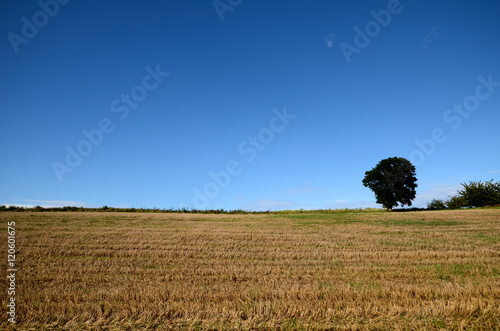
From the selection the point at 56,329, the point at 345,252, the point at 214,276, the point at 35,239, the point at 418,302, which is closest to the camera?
the point at 56,329

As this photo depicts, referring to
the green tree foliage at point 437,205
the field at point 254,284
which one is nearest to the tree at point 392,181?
the green tree foliage at point 437,205

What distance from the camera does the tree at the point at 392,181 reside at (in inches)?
2083

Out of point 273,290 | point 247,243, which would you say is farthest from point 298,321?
point 247,243

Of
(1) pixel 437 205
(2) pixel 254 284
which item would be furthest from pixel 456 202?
(2) pixel 254 284

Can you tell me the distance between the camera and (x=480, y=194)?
2458 inches

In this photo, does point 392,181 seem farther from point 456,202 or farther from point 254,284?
point 254,284

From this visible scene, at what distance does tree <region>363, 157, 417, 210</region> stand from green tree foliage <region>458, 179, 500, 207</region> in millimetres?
19513

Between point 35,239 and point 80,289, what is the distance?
32.4 ft

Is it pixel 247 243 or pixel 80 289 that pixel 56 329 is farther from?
pixel 247 243

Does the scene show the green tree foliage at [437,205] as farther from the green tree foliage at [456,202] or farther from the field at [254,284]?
the field at [254,284]

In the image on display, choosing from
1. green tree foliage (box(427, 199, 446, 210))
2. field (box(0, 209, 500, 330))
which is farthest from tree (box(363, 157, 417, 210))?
field (box(0, 209, 500, 330))

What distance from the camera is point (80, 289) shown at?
720cm

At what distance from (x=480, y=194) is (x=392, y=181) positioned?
2569cm

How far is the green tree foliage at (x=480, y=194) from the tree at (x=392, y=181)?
19513 millimetres
